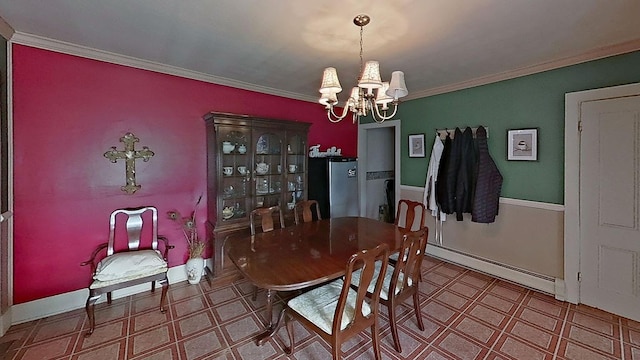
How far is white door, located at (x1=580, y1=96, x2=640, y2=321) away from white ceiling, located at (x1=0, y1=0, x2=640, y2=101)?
0.61 m

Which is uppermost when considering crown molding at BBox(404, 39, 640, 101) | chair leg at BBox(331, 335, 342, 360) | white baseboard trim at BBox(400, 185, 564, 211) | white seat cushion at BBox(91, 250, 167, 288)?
crown molding at BBox(404, 39, 640, 101)

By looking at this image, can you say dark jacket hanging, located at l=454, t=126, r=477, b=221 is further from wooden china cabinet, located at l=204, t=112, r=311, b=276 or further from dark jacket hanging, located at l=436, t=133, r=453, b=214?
wooden china cabinet, located at l=204, t=112, r=311, b=276

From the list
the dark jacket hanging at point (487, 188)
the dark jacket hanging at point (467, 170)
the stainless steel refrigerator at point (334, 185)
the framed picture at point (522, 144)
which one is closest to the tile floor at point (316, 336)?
the dark jacket hanging at point (487, 188)

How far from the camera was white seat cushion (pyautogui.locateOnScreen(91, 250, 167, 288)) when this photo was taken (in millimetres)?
2215

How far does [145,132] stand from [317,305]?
2487mm

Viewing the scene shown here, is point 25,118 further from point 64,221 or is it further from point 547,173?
point 547,173

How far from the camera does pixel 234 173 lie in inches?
127

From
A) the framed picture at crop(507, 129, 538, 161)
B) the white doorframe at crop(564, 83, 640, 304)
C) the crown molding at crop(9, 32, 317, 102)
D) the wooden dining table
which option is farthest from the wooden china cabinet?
the white doorframe at crop(564, 83, 640, 304)

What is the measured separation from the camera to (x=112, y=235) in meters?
2.56

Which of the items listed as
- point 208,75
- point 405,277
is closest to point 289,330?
point 405,277

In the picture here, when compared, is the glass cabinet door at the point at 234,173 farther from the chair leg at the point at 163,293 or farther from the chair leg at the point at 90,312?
the chair leg at the point at 90,312

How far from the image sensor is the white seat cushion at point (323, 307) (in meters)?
1.67

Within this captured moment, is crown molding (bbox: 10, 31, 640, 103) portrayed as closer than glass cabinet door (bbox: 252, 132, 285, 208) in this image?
Yes

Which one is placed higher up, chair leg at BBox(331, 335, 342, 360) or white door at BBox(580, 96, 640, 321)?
white door at BBox(580, 96, 640, 321)
